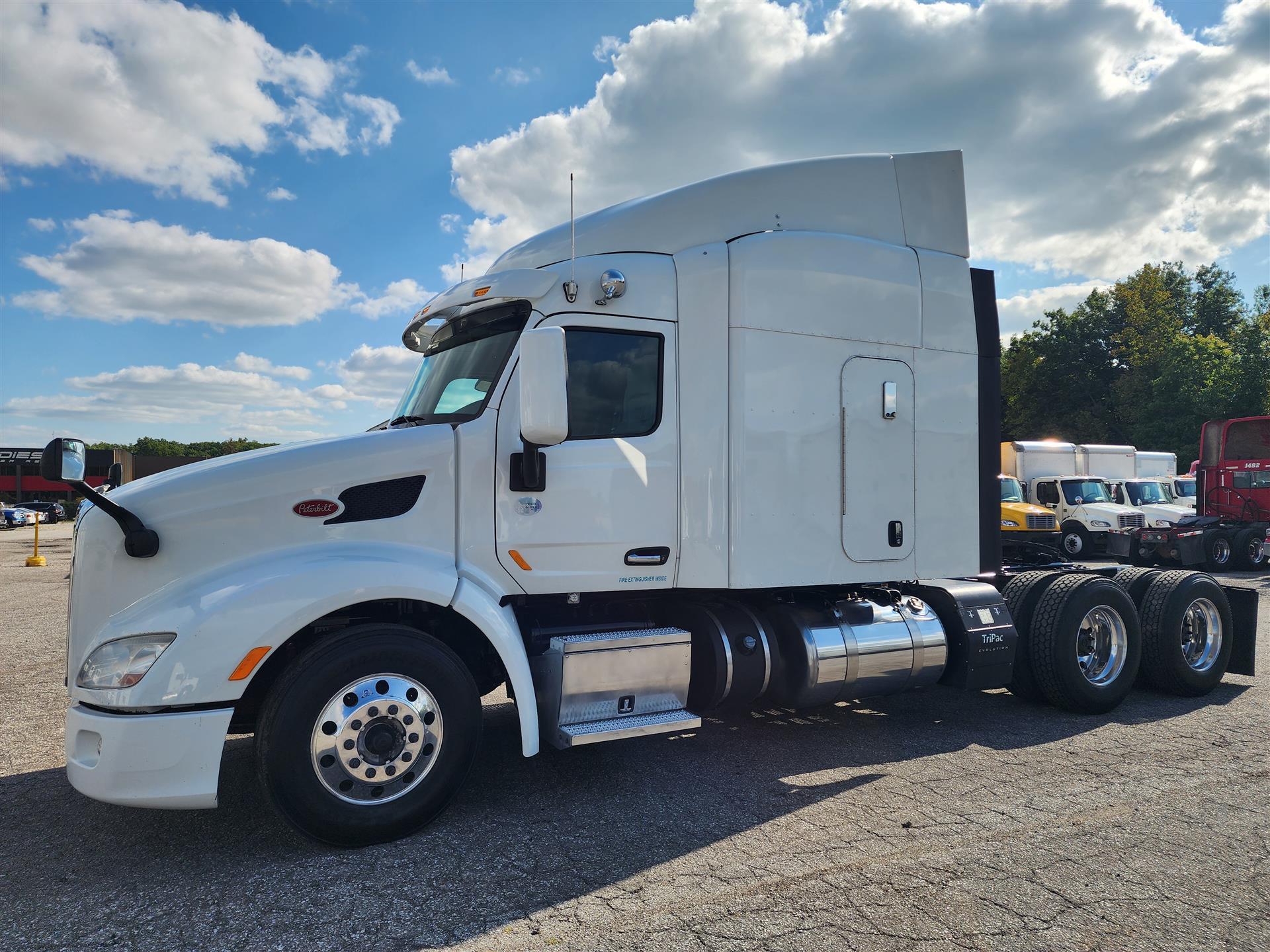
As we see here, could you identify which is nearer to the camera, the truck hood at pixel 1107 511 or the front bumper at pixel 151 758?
the front bumper at pixel 151 758

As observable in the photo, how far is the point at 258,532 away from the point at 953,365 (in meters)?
4.57

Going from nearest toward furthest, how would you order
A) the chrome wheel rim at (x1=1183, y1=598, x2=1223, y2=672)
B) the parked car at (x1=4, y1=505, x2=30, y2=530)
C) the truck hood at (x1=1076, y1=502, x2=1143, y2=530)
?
the chrome wheel rim at (x1=1183, y1=598, x2=1223, y2=672), the truck hood at (x1=1076, y1=502, x2=1143, y2=530), the parked car at (x1=4, y1=505, x2=30, y2=530)

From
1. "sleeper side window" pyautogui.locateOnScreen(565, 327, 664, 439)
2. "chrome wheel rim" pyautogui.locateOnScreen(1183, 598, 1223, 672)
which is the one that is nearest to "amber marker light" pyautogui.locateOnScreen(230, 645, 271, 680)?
"sleeper side window" pyautogui.locateOnScreen(565, 327, 664, 439)

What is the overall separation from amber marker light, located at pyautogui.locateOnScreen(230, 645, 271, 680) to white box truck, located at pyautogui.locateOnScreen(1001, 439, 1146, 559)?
21.3 meters

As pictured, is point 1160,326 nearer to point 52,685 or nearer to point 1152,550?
point 1152,550

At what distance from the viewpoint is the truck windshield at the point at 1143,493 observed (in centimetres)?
2347

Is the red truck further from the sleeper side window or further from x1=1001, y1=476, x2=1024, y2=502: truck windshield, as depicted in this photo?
the sleeper side window

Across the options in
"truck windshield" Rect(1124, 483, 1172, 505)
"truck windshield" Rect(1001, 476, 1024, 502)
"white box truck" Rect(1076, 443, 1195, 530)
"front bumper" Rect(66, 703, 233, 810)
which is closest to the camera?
"front bumper" Rect(66, 703, 233, 810)

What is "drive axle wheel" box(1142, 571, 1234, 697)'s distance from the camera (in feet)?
22.3

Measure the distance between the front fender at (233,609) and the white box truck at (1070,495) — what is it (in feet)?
68.4

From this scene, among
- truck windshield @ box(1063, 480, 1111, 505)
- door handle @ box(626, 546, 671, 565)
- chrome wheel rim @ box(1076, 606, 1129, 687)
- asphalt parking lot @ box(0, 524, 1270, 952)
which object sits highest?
truck windshield @ box(1063, 480, 1111, 505)

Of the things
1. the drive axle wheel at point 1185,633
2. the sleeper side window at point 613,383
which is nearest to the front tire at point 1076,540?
the drive axle wheel at point 1185,633

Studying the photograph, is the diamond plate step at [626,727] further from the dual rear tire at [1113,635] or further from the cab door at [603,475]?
the dual rear tire at [1113,635]

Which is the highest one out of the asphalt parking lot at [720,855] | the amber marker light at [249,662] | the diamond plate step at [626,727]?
the amber marker light at [249,662]
